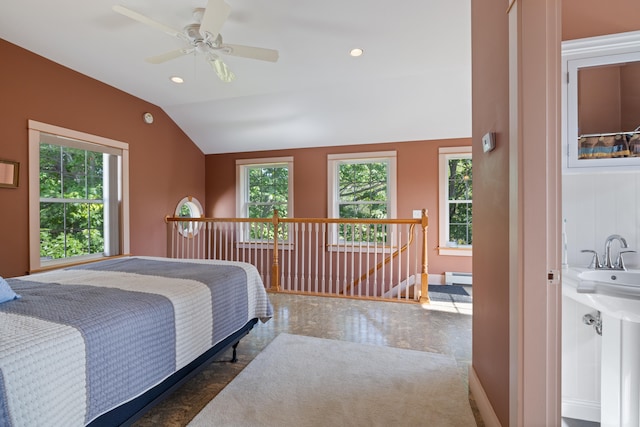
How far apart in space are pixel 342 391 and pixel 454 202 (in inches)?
141

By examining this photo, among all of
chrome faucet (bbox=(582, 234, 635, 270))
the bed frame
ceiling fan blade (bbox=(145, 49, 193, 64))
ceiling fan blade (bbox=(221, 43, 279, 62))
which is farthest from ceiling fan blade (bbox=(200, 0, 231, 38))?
chrome faucet (bbox=(582, 234, 635, 270))

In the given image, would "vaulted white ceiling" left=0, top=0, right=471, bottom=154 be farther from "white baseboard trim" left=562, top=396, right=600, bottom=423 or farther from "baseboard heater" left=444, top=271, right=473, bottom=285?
"white baseboard trim" left=562, top=396, right=600, bottom=423

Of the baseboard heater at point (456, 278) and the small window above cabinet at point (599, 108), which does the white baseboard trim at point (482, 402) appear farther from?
the baseboard heater at point (456, 278)

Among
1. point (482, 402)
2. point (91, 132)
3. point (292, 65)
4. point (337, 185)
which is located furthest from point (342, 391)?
point (91, 132)

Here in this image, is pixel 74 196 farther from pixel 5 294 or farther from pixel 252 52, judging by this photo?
pixel 252 52

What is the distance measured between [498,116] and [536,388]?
1097 millimetres

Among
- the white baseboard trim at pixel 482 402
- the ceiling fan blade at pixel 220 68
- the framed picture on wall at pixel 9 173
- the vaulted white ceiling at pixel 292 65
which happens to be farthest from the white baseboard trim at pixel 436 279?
the framed picture on wall at pixel 9 173

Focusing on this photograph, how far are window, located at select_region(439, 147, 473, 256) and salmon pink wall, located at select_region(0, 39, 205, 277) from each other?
14.0 feet

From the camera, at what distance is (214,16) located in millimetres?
1801

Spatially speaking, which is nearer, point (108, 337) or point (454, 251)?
point (108, 337)

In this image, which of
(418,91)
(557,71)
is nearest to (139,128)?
(418,91)

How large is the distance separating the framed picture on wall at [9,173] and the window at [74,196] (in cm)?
12

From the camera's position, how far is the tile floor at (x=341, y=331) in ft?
5.36

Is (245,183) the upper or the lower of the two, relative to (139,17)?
lower
